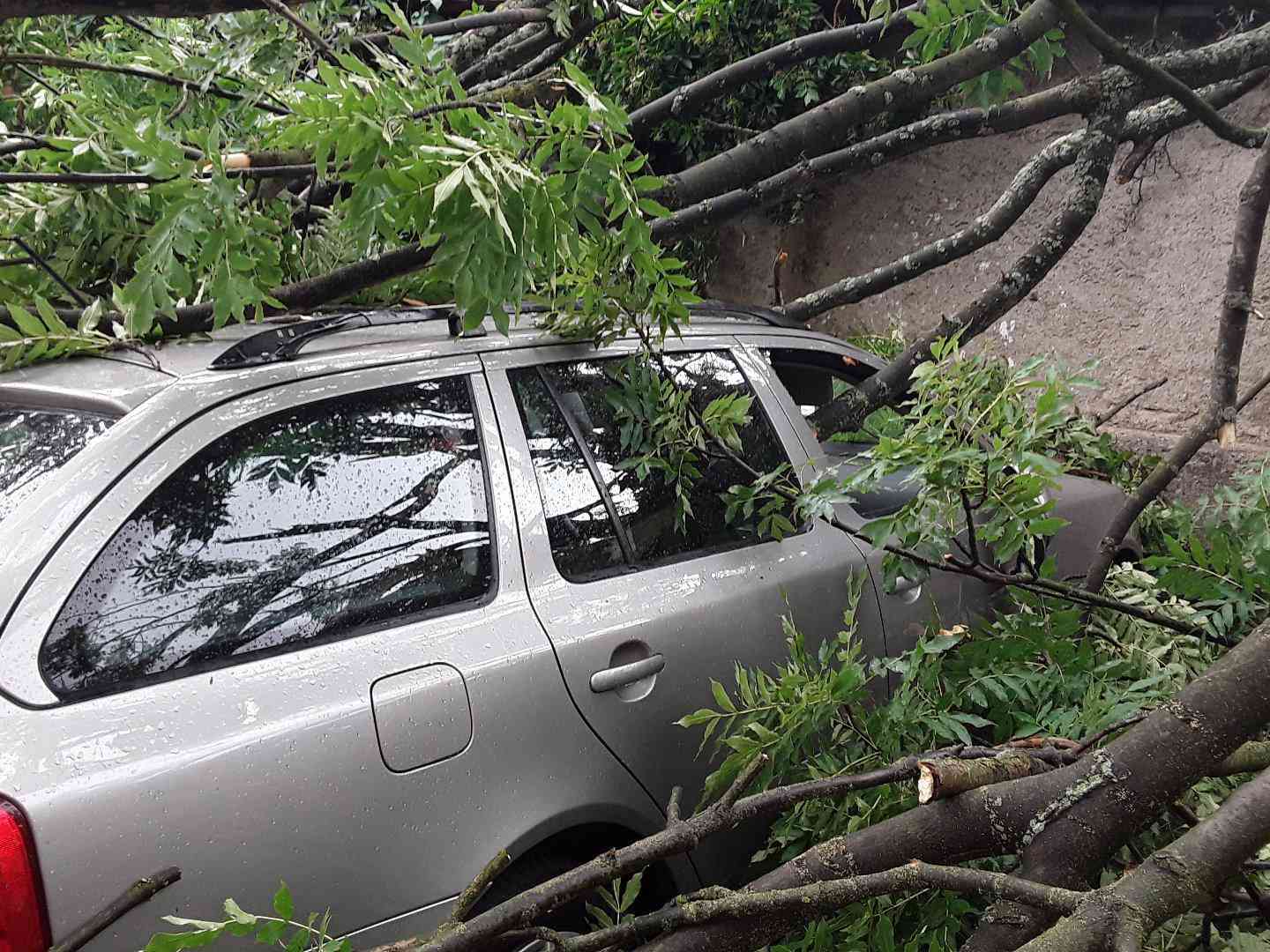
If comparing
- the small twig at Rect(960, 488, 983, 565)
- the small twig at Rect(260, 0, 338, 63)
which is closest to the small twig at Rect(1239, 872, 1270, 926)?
the small twig at Rect(960, 488, 983, 565)

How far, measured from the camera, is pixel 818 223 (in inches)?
296

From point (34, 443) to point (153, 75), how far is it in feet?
4.27

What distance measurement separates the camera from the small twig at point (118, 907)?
1.56 metres

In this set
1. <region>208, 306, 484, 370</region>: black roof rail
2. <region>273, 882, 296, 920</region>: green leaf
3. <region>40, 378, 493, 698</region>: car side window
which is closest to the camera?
<region>273, 882, 296, 920</region>: green leaf

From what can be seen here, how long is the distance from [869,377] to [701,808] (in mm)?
1764

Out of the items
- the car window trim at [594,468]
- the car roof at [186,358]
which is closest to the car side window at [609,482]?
the car window trim at [594,468]

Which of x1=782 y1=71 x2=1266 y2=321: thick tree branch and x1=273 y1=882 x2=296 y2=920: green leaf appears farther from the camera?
x1=782 y1=71 x2=1266 y2=321: thick tree branch

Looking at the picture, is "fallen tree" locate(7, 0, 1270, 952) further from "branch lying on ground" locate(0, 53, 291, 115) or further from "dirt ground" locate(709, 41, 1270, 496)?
"dirt ground" locate(709, 41, 1270, 496)

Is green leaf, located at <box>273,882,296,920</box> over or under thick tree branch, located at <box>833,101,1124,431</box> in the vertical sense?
under

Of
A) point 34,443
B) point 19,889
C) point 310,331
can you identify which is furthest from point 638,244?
point 19,889

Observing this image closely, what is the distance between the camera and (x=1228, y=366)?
3.29 metres

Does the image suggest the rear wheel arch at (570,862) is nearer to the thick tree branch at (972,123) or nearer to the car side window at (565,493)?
the car side window at (565,493)

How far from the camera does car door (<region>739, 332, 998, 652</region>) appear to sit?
3127mm

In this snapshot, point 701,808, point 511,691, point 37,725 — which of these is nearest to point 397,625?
point 511,691
